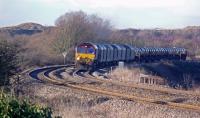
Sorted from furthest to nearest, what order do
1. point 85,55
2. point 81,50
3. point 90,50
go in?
1. point 81,50
2. point 90,50
3. point 85,55

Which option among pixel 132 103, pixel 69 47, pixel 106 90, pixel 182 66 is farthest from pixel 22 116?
pixel 69 47

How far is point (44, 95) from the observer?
72.5 ft


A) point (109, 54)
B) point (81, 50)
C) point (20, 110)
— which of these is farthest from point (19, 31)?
point (20, 110)

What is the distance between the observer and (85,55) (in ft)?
144

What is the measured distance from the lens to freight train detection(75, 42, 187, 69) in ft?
143

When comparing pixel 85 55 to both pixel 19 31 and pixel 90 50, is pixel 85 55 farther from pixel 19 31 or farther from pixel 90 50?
pixel 19 31

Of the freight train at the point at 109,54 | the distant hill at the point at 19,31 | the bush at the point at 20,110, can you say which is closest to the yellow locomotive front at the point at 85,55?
the freight train at the point at 109,54

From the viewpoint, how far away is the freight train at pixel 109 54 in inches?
1719

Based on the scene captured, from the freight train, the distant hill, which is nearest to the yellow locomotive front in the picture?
the freight train

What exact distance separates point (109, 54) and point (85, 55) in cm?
545

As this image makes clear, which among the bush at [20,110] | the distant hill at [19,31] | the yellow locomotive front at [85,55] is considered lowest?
the distant hill at [19,31]

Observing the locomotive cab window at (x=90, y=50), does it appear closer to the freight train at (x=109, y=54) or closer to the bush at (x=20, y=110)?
the freight train at (x=109, y=54)

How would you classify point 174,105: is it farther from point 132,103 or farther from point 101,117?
point 101,117

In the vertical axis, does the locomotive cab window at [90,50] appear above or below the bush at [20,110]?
below
